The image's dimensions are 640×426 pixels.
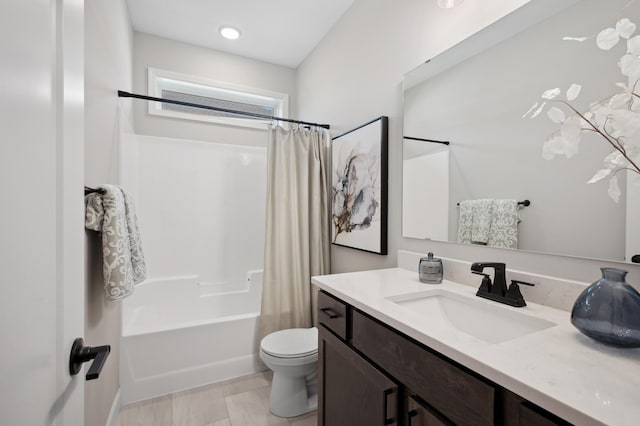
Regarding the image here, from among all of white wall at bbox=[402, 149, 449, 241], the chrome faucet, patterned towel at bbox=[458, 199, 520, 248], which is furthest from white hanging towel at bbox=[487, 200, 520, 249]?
white wall at bbox=[402, 149, 449, 241]

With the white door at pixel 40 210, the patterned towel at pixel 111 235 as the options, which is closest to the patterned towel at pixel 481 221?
the white door at pixel 40 210

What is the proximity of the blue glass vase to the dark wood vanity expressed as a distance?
298 mm

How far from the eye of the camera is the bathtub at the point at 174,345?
6.28 ft

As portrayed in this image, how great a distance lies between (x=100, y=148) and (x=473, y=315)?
1.86 m

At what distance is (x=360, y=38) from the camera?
203 centimetres

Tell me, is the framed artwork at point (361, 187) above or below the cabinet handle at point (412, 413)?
above

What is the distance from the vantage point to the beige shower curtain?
222 cm

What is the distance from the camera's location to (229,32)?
2535mm

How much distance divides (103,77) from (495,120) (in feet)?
6.27

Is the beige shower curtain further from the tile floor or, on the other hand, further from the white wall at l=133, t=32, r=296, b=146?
the white wall at l=133, t=32, r=296, b=146

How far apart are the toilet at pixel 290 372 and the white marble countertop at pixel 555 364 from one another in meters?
0.94

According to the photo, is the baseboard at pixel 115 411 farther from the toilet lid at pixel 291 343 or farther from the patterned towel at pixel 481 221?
the patterned towel at pixel 481 221

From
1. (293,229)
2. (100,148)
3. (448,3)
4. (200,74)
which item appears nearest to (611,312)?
(448,3)

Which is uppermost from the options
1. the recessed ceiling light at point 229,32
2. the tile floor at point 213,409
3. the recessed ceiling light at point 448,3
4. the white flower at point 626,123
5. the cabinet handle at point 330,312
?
the recessed ceiling light at point 229,32
